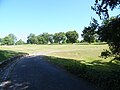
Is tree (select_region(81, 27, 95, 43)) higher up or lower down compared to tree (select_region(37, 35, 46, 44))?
lower down

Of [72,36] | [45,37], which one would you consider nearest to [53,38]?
[45,37]

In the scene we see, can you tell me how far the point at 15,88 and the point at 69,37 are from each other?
160416mm

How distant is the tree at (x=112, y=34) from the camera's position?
13.9 m

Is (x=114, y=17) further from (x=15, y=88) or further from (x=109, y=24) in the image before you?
(x=15, y=88)

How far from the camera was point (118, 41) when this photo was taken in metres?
14.0

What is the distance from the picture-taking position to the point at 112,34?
1395 cm

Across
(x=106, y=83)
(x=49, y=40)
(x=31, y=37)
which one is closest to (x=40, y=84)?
(x=106, y=83)

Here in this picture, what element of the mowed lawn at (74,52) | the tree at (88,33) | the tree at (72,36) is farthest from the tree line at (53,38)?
the tree at (88,33)

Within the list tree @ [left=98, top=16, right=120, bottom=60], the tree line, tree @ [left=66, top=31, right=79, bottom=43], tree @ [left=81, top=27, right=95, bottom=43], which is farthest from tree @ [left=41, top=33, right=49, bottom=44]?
tree @ [left=98, top=16, right=120, bottom=60]

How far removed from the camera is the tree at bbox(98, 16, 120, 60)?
13.9 meters

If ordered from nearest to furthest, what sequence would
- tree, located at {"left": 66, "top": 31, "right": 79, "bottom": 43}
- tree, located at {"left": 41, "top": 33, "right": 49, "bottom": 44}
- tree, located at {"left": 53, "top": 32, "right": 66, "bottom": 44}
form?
tree, located at {"left": 66, "top": 31, "right": 79, "bottom": 43} < tree, located at {"left": 53, "top": 32, "right": 66, "bottom": 44} < tree, located at {"left": 41, "top": 33, "right": 49, "bottom": 44}

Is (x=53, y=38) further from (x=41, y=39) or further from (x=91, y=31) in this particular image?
(x=91, y=31)

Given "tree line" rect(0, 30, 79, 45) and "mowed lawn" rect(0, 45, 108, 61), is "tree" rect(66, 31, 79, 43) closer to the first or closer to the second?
"tree line" rect(0, 30, 79, 45)

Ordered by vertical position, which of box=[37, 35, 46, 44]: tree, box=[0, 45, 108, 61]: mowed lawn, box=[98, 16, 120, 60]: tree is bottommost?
box=[0, 45, 108, 61]: mowed lawn
